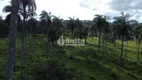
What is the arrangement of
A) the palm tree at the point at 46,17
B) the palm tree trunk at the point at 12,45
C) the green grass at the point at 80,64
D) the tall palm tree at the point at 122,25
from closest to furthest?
the palm tree trunk at the point at 12,45 → the green grass at the point at 80,64 → the tall palm tree at the point at 122,25 → the palm tree at the point at 46,17

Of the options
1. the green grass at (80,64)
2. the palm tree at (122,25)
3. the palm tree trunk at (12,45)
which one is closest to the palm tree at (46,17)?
the green grass at (80,64)

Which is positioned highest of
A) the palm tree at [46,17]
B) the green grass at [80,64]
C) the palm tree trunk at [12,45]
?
the palm tree at [46,17]

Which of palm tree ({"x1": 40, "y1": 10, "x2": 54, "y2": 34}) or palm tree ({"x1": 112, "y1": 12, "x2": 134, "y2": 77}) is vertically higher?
palm tree ({"x1": 40, "y1": 10, "x2": 54, "y2": 34})

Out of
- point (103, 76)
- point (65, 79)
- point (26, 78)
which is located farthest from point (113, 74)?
point (65, 79)

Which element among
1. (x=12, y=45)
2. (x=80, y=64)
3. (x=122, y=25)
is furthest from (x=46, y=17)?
(x=12, y=45)

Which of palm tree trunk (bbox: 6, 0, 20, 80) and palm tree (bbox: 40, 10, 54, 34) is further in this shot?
palm tree (bbox: 40, 10, 54, 34)

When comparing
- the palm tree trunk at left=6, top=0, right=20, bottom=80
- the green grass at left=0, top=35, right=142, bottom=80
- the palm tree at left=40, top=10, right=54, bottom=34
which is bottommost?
the green grass at left=0, top=35, right=142, bottom=80

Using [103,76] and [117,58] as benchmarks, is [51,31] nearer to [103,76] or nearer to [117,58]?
[117,58]

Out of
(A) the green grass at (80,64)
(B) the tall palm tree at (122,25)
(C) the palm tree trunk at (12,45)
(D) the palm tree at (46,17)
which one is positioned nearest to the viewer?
(C) the palm tree trunk at (12,45)

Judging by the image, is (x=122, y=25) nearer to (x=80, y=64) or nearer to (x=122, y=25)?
(x=122, y=25)

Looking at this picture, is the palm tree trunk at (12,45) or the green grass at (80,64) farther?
the green grass at (80,64)

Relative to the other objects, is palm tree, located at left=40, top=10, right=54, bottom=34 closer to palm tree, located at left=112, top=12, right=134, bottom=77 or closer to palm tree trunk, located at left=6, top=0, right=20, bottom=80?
palm tree, located at left=112, top=12, right=134, bottom=77

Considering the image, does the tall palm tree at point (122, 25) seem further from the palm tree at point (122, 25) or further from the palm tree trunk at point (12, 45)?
the palm tree trunk at point (12, 45)

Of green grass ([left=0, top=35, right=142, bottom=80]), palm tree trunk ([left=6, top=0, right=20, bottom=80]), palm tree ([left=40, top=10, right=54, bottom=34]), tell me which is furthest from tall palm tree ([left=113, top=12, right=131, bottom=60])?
palm tree trunk ([left=6, top=0, right=20, bottom=80])
